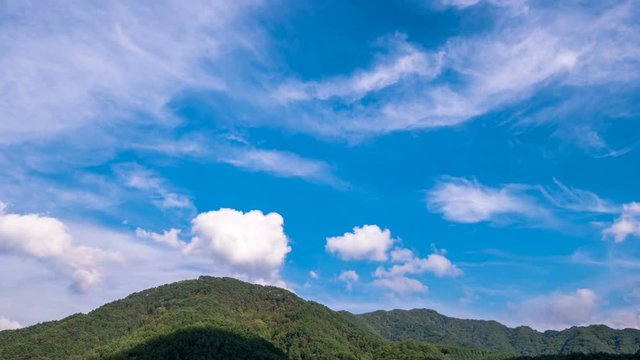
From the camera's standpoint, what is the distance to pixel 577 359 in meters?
191

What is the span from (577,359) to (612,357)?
11.7m

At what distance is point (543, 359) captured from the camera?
196000 millimetres

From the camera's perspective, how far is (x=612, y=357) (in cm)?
18375

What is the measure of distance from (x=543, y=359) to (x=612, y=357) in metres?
22.9

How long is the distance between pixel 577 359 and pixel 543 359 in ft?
37.4

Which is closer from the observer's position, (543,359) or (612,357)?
(612,357)
